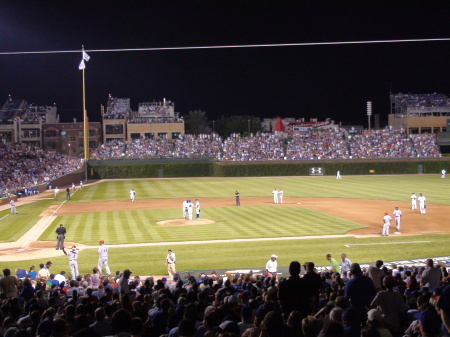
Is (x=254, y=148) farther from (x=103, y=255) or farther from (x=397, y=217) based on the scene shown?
(x=103, y=255)

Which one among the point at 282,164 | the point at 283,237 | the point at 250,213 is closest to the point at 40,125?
the point at 282,164

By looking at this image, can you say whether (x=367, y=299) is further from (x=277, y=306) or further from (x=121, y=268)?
(x=121, y=268)

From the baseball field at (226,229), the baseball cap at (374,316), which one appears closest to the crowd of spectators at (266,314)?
the baseball cap at (374,316)

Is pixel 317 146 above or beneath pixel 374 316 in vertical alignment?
above

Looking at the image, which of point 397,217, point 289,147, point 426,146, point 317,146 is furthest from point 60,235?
point 426,146

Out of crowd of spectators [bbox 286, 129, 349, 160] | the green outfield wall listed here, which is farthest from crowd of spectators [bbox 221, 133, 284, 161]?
the green outfield wall

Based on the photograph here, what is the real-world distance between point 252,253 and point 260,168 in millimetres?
54220

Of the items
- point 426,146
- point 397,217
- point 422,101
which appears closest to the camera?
point 397,217

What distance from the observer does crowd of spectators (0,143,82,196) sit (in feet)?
184

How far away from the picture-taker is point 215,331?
255 inches

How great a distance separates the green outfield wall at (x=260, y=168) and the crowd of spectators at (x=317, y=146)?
4008 millimetres

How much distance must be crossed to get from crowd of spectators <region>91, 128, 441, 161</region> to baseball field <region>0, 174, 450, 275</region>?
100 ft

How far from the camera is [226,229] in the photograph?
98.0 ft

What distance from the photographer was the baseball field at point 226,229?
880 inches
